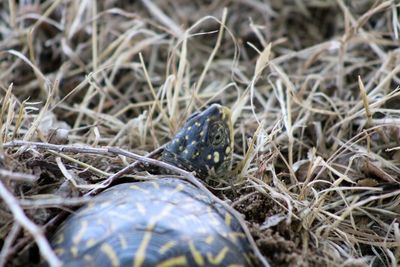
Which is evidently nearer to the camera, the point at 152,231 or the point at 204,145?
the point at 152,231

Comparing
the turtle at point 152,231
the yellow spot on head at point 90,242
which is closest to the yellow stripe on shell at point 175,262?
the turtle at point 152,231

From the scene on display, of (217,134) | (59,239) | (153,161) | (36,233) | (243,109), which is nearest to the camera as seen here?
(36,233)

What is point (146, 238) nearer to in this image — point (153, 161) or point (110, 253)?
point (110, 253)

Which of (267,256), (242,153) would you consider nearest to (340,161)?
(242,153)

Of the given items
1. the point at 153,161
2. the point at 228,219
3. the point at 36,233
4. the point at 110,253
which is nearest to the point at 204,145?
the point at 153,161

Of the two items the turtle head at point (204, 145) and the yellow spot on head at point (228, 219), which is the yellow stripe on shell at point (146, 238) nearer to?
the yellow spot on head at point (228, 219)

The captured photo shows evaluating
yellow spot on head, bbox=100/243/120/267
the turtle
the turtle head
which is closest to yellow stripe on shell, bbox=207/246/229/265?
the turtle

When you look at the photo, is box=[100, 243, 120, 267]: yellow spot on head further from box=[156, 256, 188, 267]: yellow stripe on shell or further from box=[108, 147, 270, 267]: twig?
box=[108, 147, 270, 267]: twig
